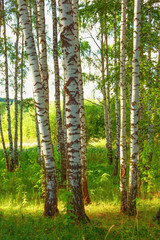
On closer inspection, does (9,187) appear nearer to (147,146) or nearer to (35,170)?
(35,170)

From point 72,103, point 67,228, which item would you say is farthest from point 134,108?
point 67,228

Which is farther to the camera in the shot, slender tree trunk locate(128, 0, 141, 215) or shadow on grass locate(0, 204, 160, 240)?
slender tree trunk locate(128, 0, 141, 215)

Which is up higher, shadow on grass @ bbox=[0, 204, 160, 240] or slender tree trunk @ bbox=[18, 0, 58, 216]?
slender tree trunk @ bbox=[18, 0, 58, 216]

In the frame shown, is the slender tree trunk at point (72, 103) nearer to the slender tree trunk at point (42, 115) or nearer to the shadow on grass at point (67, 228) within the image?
the shadow on grass at point (67, 228)

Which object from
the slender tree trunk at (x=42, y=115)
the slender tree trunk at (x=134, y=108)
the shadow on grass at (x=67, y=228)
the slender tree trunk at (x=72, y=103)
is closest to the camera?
the shadow on grass at (x=67, y=228)

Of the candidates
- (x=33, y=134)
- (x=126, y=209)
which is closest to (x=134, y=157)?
(x=126, y=209)

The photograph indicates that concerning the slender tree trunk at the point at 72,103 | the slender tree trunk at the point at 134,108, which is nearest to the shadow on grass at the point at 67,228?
the slender tree trunk at the point at 72,103

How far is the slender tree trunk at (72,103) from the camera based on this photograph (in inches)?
156

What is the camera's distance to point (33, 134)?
32750 millimetres

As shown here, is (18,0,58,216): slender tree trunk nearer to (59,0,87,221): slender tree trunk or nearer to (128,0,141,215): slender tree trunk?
(59,0,87,221): slender tree trunk

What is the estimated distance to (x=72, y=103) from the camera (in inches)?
160

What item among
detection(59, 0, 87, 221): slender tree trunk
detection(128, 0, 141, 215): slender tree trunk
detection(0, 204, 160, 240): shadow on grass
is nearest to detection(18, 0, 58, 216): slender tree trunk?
detection(0, 204, 160, 240): shadow on grass

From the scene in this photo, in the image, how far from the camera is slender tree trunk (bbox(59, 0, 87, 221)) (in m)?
3.97

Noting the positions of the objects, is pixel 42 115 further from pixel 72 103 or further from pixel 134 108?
pixel 134 108
